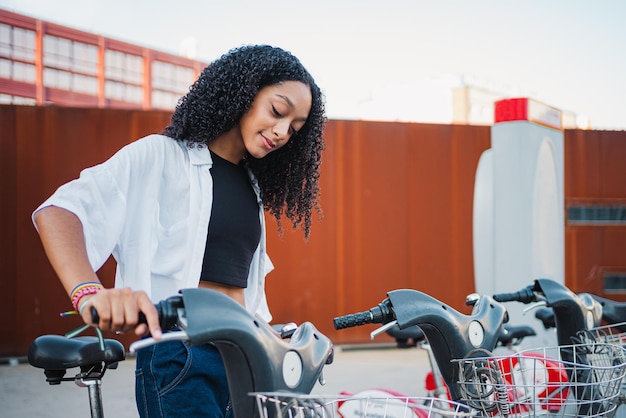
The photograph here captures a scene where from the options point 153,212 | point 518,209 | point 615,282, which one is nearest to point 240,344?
point 153,212

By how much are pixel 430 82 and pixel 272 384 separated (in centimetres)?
1927

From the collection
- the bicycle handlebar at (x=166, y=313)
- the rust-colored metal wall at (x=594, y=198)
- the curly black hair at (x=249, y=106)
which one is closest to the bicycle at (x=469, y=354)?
the bicycle handlebar at (x=166, y=313)

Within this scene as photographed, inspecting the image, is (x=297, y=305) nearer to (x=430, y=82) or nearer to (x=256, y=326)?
(x=256, y=326)

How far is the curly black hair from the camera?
1.75 meters

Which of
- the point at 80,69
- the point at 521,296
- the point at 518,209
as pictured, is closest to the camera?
the point at 521,296

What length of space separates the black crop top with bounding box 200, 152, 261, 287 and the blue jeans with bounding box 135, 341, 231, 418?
22 centimetres

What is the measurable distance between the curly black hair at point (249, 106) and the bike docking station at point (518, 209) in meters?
2.66

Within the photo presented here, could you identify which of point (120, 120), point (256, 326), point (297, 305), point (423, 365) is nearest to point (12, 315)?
point (120, 120)

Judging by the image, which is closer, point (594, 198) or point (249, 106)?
point (249, 106)

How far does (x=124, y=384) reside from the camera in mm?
5113

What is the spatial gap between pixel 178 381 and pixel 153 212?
414mm

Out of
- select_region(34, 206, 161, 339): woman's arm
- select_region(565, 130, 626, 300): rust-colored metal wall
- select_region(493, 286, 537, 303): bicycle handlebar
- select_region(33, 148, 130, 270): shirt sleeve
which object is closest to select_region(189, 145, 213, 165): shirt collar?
select_region(33, 148, 130, 270): shirt sleeve

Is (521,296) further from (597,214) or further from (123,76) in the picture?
(123,76)

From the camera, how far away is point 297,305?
6.13 m
